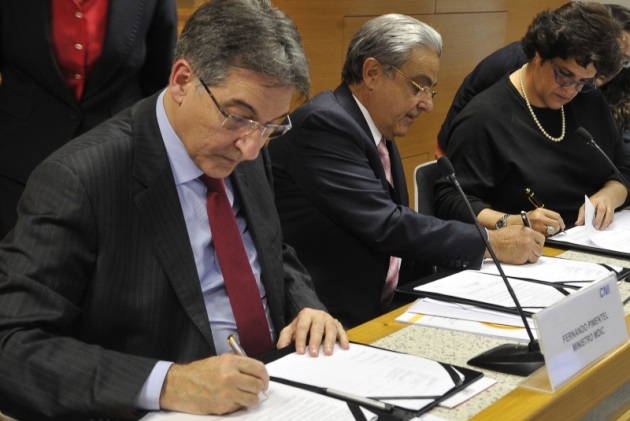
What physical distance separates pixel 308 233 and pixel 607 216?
0.97 metres

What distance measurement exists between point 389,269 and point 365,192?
26cm

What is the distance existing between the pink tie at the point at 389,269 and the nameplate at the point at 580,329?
0.86m

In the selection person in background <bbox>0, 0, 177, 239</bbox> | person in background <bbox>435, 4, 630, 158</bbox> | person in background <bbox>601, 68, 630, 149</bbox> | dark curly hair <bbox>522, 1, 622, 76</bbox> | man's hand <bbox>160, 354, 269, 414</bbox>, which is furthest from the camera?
person in background <bbox>601, 68, 630, 149</bbox>

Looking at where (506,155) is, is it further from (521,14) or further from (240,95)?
(521,14)

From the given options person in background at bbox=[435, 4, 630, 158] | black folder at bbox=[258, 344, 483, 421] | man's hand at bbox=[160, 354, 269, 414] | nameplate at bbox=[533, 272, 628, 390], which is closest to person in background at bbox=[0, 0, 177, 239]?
black folder at bbox=[258, 344, 483, 421]

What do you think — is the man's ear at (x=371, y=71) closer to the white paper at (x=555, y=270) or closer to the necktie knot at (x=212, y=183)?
the white paper at (x=555, y=270)

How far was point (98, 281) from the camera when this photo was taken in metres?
1.54

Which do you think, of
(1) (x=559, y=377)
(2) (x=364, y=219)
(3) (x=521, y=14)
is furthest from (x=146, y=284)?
(3) (x=521, y=14)

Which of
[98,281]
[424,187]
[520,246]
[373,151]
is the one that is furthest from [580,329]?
[424,187]

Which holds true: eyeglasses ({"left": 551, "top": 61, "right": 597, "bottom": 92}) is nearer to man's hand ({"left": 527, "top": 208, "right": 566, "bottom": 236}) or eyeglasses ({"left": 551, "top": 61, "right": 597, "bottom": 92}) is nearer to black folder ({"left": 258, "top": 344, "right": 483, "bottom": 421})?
man's hand ({"left": 527, "top": 208, "right": 566, "bottom": 236})

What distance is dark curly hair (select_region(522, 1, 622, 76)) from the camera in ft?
9.11

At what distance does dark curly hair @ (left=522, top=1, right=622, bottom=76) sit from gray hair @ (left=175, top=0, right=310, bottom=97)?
4.82 feet

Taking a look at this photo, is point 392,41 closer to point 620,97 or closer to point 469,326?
point 469,326

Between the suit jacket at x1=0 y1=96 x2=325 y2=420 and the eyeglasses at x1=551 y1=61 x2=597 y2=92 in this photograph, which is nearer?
the suit jacket at x1=0 y1=96 x2=325 y2=420
